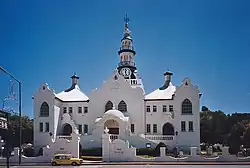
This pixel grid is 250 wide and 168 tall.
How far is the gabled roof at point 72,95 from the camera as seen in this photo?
2351 inches

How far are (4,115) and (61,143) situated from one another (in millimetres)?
17037

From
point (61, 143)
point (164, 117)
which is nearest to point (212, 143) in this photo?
point (164, 117)

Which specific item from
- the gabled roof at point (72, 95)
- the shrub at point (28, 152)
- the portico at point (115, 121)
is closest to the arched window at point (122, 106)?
the portico at point (115, 121)

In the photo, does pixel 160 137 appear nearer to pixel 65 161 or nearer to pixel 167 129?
pixel 167 129

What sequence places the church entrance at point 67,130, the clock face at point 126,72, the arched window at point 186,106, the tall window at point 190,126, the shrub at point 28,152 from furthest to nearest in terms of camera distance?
1. the clock face at point 126,72
2. the church entrance at point 67,130
3. the arched window at point 186,106
4. the tall window at point 190,126
5. the shrub at point 28,152

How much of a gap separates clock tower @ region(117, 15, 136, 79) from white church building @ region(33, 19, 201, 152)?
7.64 m

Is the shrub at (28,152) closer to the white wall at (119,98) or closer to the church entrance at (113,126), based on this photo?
the white wall at (119,98)

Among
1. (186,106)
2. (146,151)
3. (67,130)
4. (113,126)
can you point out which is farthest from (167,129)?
(67,130)

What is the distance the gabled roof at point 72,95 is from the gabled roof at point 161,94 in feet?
33.3

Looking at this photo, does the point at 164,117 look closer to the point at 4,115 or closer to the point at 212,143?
the point at 212,143

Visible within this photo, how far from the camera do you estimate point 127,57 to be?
69.6m

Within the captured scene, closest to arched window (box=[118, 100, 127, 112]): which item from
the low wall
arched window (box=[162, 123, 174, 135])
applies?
arched window (box=[162, 123, 174, 135])

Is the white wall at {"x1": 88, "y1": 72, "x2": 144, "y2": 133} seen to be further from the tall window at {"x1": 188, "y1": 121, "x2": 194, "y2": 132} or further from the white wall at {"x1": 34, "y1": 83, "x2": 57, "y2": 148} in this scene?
the tall window at {"x1": 188, "y1": 121, "x2": 194, "y2": 132}

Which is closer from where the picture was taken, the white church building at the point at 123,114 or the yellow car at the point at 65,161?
the yellow car at the point at 65,161
